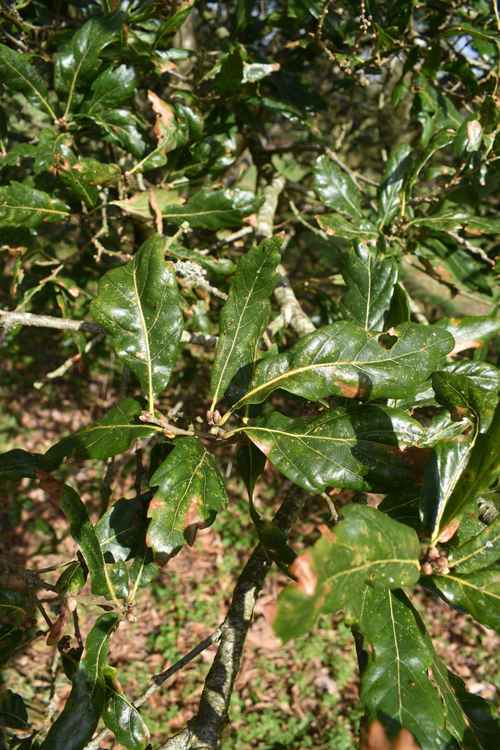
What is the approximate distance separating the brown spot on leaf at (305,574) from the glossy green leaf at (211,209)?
4.59 feet

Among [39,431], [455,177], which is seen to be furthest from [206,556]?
[455,177]

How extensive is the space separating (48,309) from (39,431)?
155cm

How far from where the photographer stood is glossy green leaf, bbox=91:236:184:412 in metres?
1.28

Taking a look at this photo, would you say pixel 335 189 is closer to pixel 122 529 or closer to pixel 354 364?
pixel 354 364

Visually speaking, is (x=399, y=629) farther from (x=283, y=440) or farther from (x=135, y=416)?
(x=135, y=416)

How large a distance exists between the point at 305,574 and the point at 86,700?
0.69 m

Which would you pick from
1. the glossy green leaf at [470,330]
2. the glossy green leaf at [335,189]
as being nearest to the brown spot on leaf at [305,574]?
the glossy green leaf at [470,330]

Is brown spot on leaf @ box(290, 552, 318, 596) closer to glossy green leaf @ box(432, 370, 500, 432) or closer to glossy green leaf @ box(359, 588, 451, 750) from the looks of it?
glossy green leaf @ box(359, 588, 451, 750)

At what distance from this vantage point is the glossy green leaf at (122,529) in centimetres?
138

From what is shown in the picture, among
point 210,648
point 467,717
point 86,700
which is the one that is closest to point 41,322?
point 86,700

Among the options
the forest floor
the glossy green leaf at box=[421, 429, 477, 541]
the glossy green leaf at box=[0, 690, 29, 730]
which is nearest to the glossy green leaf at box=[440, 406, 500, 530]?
the glossy green leaf at box=[421, 429, 477, 541]

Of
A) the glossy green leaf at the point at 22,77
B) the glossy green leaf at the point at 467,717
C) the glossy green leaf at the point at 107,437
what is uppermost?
the glossy green leaf at the point at 22,77

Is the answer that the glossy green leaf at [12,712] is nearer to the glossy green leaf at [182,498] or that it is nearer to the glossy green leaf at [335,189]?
the glossy green leaf at [182,498]

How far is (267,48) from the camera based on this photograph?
10.4 ft
